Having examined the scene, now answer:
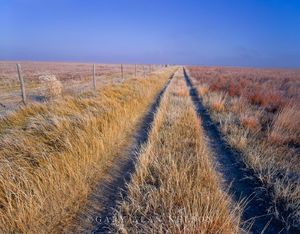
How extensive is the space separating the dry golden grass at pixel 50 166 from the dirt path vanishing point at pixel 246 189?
2.29m

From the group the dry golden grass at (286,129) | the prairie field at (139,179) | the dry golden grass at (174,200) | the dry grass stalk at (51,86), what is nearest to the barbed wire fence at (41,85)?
the dry grass stalk at (51,86)

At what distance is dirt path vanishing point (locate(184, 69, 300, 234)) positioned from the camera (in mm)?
2695

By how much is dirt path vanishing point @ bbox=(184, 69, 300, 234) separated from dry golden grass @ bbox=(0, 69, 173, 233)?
229cm

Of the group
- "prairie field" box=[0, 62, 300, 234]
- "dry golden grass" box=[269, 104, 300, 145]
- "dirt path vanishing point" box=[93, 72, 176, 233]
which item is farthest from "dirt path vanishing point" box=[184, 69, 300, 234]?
"dirt path vanishing point" box=[93, 72, 176, 233]

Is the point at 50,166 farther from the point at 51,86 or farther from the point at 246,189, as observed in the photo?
the point at 51,86

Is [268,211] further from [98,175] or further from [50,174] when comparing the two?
[50,174]

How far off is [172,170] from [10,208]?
7.16 ft

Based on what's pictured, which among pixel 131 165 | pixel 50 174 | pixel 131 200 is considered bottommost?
pixel 131 165

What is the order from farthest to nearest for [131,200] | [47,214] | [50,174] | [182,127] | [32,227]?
[182,127], [50,174], [131,200], [47,214], [32,227]

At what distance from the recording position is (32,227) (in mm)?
2346

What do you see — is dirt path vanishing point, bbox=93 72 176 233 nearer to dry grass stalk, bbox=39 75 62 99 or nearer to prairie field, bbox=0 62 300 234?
prairie field, bbox=0 62 300 234

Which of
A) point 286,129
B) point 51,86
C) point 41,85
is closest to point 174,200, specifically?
point 286,129

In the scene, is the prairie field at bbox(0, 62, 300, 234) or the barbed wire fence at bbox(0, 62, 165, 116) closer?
the prairie field at bbox(0, 62, 300, 234)

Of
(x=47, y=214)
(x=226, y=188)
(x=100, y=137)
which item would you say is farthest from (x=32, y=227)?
(x=226, y=188)
